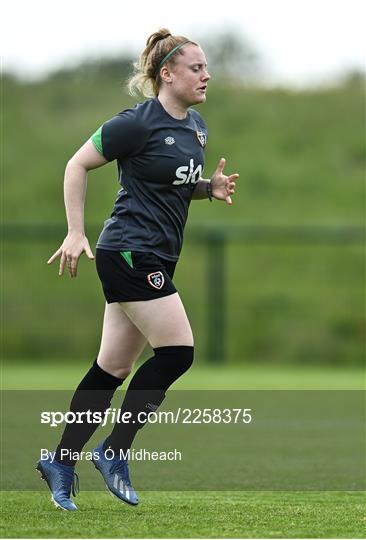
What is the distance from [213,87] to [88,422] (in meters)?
23.5

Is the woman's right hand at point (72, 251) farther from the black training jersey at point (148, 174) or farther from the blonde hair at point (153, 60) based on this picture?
the blonde hair at point (153, 60)

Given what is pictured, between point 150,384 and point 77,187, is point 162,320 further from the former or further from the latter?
point 77,187

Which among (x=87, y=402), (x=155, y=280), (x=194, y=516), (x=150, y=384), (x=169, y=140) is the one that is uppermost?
(x=169, y=140)

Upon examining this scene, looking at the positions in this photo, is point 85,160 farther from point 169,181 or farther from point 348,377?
point 348,377

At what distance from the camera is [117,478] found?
18.0 ft

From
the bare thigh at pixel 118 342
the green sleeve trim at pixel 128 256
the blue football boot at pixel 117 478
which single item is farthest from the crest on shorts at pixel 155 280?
the blue football boot at pixel 117 478

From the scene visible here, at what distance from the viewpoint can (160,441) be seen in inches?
325

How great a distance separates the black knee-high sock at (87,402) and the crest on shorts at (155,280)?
1.68 feet

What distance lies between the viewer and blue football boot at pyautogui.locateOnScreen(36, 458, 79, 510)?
5445 millimetres

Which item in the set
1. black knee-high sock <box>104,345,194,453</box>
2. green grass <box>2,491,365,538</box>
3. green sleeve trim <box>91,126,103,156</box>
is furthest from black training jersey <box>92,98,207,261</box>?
green grass <box>2,491,365,538</box>

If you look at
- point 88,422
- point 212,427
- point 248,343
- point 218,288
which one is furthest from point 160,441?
point 248,343

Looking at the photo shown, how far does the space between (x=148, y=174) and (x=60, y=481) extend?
146cm

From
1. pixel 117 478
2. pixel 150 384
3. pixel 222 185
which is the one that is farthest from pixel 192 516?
pixel 222 185

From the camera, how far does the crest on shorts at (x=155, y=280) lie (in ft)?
17.6
